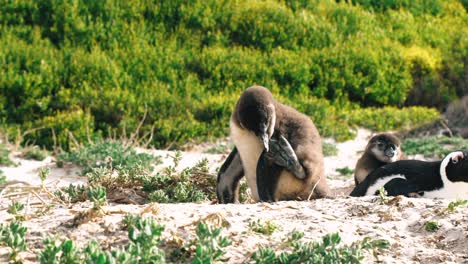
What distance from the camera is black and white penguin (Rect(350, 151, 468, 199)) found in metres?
6.51

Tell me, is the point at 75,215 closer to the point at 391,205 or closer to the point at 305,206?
the point at 305,206

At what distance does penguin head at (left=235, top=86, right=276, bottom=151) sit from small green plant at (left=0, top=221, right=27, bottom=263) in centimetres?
239

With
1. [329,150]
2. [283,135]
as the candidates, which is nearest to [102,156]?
[329,150]

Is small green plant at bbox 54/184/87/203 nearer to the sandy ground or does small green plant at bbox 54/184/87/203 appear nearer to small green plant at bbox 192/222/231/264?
the sandy ground

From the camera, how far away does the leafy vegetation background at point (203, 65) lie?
12.6 meters

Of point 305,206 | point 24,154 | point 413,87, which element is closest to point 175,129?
point 24,154

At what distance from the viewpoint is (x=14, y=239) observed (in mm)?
3789

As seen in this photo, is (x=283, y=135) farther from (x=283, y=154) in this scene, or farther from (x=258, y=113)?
(x=258, y=113)

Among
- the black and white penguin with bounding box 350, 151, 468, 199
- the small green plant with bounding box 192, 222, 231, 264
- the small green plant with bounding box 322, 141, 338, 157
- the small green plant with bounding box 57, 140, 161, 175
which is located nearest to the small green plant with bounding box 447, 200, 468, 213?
the black and white penguin with bounding box 350, 151, 468, 199

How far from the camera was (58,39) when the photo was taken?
13773mm

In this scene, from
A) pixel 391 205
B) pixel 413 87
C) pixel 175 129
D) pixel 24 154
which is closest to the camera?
pixel 391 205

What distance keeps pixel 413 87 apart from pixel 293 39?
2022 millimetres

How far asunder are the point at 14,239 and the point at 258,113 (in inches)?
104

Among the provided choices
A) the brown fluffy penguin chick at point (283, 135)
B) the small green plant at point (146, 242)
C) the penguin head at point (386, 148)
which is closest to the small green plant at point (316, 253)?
the small green plant at point (146, 242)
